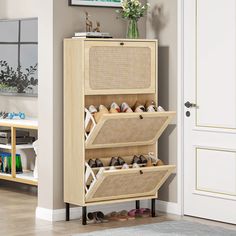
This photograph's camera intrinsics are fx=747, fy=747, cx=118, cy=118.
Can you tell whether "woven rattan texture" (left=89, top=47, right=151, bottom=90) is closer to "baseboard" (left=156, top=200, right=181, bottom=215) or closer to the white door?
the white door

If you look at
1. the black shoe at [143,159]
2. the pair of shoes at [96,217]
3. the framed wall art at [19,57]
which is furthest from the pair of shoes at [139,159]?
the framed wall art at [19,57]

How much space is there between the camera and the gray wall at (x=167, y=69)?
258 inches

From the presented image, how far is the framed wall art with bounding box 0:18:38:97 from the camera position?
8.03 metres

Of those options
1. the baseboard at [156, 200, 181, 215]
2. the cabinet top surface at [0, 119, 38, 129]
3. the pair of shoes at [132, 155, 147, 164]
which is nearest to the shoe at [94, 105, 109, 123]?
the pair of shoes at [132, 155, 147, 164]

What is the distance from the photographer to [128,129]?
614 cm

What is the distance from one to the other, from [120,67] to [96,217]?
1.26m

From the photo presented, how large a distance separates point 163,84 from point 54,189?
136cm

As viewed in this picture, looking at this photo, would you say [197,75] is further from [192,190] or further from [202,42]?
[192,190]

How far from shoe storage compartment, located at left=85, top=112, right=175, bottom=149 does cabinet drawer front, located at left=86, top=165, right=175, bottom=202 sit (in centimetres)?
26

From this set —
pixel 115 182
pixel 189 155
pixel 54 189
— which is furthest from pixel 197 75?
pixel 54 189

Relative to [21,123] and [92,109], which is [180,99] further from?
[21,123]

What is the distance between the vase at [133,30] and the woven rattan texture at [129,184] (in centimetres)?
118

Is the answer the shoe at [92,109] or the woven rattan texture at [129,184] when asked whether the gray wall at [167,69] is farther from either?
the shoe at [92,109]

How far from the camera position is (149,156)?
6504 millimetres
